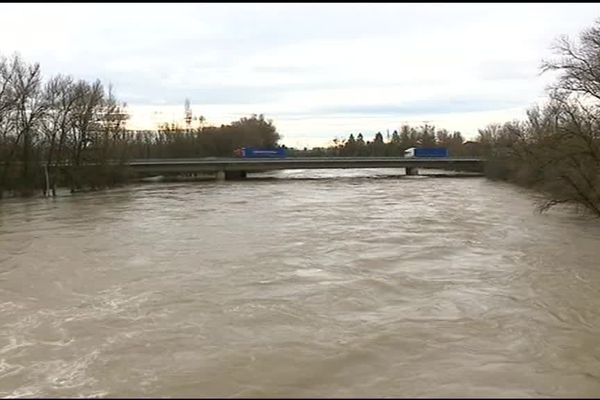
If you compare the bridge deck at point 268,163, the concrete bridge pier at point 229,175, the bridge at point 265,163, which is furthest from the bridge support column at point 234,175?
the bridge deck at point 268,163

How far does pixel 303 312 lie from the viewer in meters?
11.1

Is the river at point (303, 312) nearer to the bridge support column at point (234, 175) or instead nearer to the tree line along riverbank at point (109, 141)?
the tree line along riverbank at point (109, 141)

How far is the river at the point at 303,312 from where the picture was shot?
26.8ft

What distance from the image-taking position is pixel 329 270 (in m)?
14.7

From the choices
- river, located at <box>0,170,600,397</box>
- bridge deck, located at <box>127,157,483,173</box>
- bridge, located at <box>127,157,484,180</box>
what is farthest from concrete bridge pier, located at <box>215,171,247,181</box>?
river, located at <box>0,170,600,397</box>

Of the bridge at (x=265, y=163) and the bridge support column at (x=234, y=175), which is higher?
the bridge at (x=265, y=163)

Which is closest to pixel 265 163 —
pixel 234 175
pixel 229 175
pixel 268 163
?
pixel 268 163

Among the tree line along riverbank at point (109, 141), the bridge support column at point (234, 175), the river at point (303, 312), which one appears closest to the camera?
the river at point (303, 312)

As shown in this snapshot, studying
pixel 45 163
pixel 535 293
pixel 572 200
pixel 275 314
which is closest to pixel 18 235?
pixel 275 314

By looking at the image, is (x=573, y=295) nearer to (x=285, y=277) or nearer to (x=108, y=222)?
(x=285, y=277)

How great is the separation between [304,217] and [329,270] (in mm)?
11525

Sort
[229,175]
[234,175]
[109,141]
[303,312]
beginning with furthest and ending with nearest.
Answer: [234,175] < [229,175] < [109,141] < [303,312]

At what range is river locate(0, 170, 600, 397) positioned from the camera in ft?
26.8

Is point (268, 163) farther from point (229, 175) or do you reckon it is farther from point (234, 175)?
point (234, 175)
